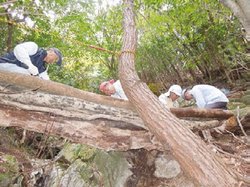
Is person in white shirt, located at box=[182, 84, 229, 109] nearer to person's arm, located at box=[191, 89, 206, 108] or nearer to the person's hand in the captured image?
person's arm, located at box=[191, 89, 206, 108]

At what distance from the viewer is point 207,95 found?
6012mm

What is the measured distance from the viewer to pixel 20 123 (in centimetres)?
395

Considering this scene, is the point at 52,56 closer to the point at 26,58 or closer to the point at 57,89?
→ the point at 26,58

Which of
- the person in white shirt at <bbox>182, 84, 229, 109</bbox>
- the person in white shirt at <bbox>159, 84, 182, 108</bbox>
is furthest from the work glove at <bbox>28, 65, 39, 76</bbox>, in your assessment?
the person in white shirt at <bbox>182, 84, 229, 109</bbox>

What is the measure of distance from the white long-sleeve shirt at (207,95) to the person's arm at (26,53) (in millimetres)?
3168

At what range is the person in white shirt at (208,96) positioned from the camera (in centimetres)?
580

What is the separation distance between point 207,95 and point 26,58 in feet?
11.6

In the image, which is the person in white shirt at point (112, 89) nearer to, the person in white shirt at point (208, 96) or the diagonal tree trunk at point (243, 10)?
the person in white shirt at point (208, 96)

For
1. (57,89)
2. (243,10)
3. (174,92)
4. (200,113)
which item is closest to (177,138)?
(200,113)

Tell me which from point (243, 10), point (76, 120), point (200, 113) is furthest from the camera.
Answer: point (243, 10)

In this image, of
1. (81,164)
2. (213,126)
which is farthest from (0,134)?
(213,126)

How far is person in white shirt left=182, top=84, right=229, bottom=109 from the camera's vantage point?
5.80 metres

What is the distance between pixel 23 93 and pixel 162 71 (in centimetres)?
978

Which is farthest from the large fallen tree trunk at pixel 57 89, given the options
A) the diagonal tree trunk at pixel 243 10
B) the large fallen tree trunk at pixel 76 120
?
the diagonal tree trunk at pixel 243 10
